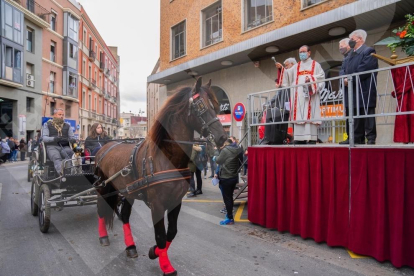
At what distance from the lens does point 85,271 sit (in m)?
3.49

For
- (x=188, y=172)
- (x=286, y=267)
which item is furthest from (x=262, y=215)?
(x=188, y=172)

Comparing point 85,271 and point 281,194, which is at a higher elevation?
point 281,194

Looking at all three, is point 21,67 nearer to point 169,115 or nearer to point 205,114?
point 169,115

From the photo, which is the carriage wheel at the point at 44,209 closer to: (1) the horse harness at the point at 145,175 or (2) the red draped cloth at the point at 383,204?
(1) the horse harness at the point at 145,175

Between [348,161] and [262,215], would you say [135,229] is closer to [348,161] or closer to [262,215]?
[262,215]

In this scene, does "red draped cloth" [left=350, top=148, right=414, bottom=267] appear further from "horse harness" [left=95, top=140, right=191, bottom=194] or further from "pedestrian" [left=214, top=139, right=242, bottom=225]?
"horse harness" [left=95, top=140, right=191, bottom=194]

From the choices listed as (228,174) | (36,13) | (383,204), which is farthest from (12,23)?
(383,204)

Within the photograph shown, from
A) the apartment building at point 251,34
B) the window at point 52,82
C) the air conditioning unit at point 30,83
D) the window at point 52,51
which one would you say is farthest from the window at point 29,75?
the apartment building at point 251,34

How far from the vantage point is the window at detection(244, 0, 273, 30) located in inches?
472

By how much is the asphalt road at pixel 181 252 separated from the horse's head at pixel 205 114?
69.9 inches

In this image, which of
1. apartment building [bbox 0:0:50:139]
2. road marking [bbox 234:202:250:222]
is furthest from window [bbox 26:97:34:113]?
road marking [bbox 234:202:250:222]

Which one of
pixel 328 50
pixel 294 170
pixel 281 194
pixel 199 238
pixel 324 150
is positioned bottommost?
pixel 199 238

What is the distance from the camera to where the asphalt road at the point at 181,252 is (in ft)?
11.7

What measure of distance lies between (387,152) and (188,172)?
106 inches
